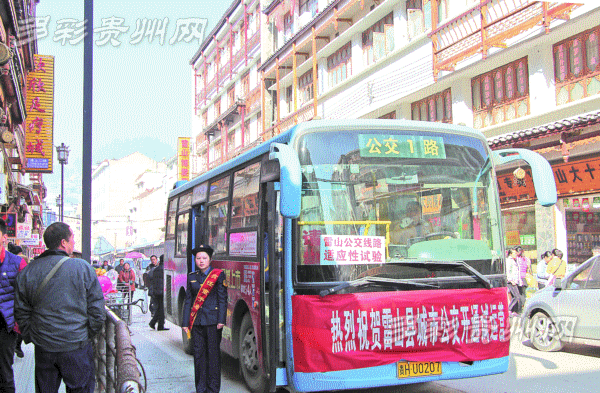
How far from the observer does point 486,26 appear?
1734 cm

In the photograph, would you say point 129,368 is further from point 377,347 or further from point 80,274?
point 377,347

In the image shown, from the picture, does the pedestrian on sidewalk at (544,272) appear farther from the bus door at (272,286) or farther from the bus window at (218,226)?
the bus door at (272,286)

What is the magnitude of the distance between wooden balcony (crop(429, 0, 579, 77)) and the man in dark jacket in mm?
13684

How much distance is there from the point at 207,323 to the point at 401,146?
2881 mm

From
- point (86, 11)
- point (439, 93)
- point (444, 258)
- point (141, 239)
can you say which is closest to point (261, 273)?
point (444, 258)

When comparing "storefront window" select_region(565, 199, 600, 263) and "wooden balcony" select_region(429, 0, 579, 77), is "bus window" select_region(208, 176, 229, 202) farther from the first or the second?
"storefront window" select_region(565, 199, 600, 263)

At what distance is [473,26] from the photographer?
1858 centimetres

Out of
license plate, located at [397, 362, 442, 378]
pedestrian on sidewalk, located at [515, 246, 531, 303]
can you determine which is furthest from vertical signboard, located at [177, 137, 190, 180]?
license plate, located at [397, 362, 442, 378]

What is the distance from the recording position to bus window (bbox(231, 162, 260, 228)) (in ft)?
25.1

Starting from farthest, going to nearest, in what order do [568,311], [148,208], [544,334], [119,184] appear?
[119,184] → [148,208] → [544,334] → [568,311]

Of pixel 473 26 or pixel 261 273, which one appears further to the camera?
pixel 473 26

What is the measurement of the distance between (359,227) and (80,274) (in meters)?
2.70

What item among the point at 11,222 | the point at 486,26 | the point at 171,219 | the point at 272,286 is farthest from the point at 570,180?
the point at 11,222

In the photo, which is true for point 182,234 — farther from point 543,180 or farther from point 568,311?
point 543,180
